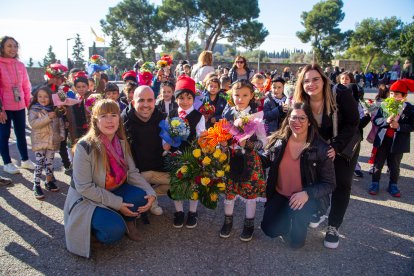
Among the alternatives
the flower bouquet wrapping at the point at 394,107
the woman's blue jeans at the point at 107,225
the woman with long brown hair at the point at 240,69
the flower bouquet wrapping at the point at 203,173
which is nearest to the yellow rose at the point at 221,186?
the flower bouquet wrapping at the point at 203,173

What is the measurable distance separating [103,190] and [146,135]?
2.88 feet

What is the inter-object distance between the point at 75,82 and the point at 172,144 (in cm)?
273

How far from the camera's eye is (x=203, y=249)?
9.93ft

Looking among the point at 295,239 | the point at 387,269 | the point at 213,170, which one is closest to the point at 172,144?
the point at 213,170

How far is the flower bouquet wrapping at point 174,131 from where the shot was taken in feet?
10.8

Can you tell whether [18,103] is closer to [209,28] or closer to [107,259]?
[107,259]

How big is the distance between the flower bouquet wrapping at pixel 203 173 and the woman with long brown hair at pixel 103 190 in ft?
1.21

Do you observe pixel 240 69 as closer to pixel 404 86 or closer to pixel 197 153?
pixel 404 86

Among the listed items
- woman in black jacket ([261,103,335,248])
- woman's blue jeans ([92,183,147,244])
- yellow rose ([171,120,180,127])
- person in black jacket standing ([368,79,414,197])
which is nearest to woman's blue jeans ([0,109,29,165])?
woman's blue jeans ([92,183,147,244])

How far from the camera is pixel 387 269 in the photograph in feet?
8.97

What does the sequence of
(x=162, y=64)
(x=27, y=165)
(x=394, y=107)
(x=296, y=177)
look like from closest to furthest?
(x=296, y=177) < (x=394, y=107) < (x=27, y=165) < (x=162, y=64)

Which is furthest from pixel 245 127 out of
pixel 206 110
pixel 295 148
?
pixel 206 110

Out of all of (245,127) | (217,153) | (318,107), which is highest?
(318,107)

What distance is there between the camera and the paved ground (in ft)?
8.84
